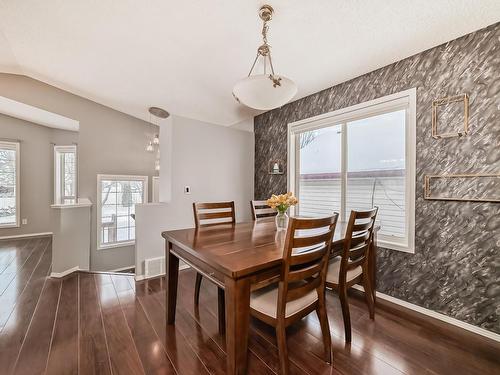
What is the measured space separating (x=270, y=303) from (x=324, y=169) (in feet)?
7.07

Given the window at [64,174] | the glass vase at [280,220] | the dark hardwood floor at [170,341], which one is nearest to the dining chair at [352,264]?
the dark hardwood floor at [170,341]

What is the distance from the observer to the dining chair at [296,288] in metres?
1.27

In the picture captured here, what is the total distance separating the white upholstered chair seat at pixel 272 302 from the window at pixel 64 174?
594 cm

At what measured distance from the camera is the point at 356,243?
1778 mm

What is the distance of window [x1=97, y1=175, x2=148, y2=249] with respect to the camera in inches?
187

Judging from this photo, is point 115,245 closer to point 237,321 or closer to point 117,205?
point 117,205

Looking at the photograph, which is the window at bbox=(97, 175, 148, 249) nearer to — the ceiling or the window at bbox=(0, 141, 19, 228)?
the window at bbox=(0, 141, 19, 228)

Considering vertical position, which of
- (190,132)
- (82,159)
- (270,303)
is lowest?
(270,303)

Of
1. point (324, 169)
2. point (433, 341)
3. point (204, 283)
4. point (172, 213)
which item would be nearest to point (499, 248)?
point (433, 341)

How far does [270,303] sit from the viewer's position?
1.39 metres

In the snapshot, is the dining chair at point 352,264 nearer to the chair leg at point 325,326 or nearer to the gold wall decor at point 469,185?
the chair leg at point 325,326

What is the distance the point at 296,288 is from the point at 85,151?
499 cm

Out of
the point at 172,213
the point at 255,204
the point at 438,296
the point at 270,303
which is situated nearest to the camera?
the point at 270,303

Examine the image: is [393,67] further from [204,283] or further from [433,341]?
[204,283]
